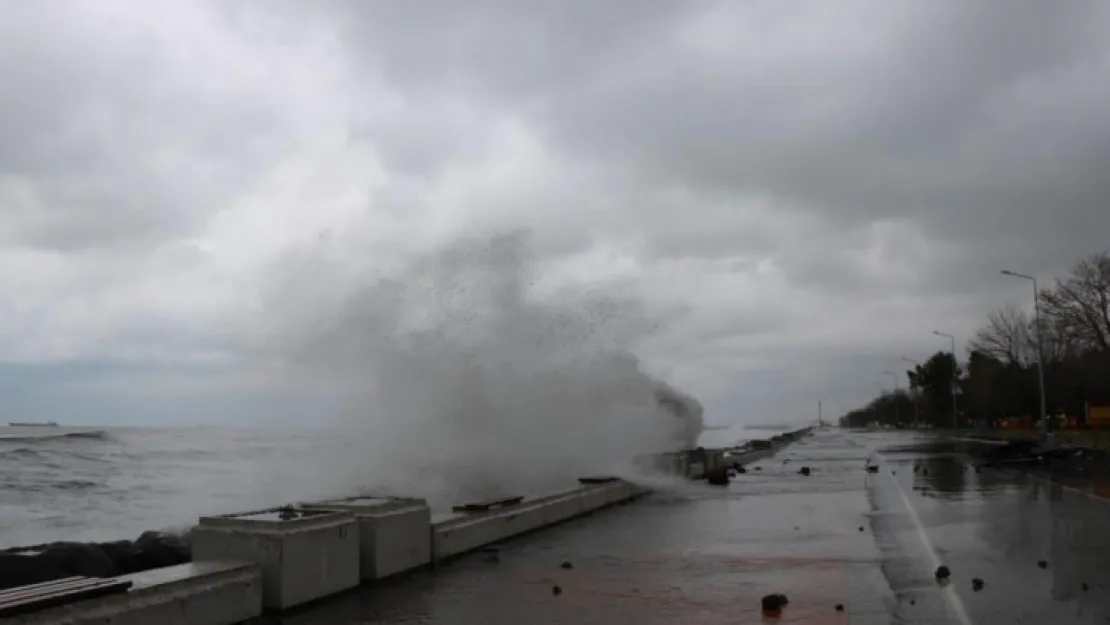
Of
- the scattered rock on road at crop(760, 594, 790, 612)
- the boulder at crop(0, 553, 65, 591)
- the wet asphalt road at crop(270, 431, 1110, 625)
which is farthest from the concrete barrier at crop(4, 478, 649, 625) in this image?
the scattered rock on road at crop(760, 594, 790, 612)

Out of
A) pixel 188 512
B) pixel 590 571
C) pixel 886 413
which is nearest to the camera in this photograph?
pixel 590 571

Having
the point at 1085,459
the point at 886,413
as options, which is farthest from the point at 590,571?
the point at 886,413

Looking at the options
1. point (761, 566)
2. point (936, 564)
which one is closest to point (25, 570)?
point (761, 566)

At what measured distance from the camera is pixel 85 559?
9.93m

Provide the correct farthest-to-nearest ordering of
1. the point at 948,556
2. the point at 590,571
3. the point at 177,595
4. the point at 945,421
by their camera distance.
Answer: the point at 945,421 → the point at 948,556 → the point at 590,571 → the point at 177,595

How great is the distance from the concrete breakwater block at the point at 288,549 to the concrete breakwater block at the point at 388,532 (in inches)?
11.8

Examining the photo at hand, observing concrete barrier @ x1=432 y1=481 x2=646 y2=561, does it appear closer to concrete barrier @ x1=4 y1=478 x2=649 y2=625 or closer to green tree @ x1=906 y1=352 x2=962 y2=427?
concrete barrier @ x1=4 y1=478 x2=649 y2=625

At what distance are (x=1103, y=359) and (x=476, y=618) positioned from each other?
58284mm

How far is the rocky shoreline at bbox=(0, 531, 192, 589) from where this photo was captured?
31.1 ft

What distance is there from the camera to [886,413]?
586 ft

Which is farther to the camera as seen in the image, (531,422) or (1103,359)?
(1103,359)

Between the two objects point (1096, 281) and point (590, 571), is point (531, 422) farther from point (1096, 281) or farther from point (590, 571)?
point (1096, 281)

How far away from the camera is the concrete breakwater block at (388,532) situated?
9.54 m

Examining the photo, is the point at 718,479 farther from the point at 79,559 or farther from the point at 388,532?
the point at 79,559
